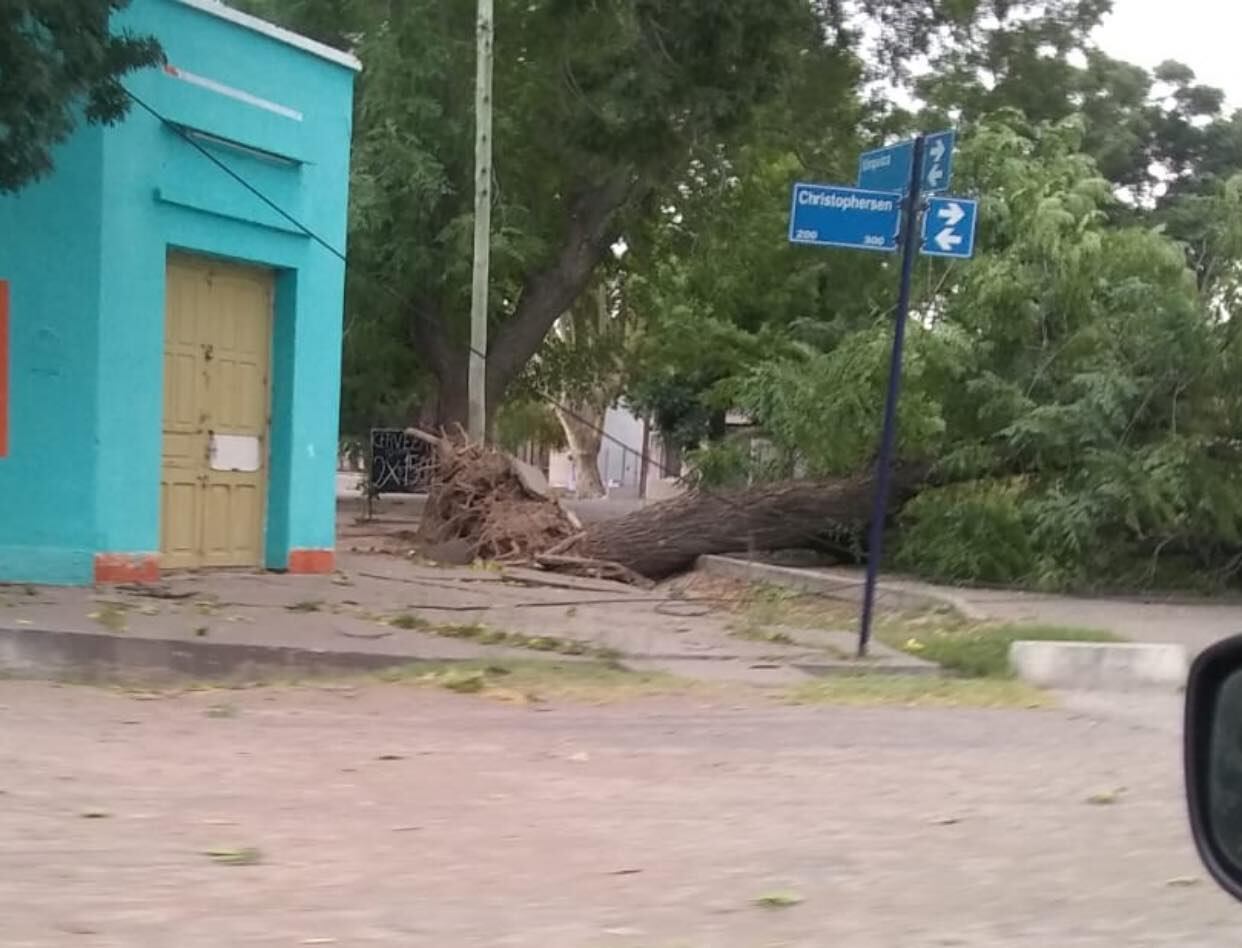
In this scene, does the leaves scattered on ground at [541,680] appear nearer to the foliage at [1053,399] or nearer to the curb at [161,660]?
the curb at [161,660]

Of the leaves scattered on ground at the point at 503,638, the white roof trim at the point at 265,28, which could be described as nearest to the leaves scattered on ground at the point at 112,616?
the leaves scattered on ground at the point at 503,638

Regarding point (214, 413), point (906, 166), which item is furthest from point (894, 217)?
point (214, 413)

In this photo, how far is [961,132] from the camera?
19125 mm

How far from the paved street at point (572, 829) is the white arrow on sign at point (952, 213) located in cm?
370

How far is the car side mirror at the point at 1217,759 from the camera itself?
7.57 feet

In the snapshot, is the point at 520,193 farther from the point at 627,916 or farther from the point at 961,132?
the point at 627,916

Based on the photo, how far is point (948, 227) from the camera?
1023 centimetres

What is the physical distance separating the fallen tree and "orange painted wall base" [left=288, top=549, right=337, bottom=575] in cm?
291

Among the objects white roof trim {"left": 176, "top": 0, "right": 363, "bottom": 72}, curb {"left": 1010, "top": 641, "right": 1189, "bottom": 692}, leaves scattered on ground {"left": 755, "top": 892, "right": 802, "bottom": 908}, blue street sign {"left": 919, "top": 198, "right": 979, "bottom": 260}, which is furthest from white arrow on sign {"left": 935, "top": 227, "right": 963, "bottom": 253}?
leaves scattered on ground {"left": 755, "top": 892, "right": 802, "bottom": 908}

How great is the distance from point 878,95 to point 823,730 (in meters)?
15.0

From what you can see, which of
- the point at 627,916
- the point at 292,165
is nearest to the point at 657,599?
the point at 292,165

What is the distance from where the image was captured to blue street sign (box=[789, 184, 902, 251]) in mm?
9844

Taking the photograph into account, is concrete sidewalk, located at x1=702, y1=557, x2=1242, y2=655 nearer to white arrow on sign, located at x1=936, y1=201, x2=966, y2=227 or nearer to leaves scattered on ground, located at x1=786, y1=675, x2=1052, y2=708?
leaves scattered on ground, located at x1=786, y1=675, x2=1052, y2=708

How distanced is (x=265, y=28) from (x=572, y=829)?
29.4 ft
